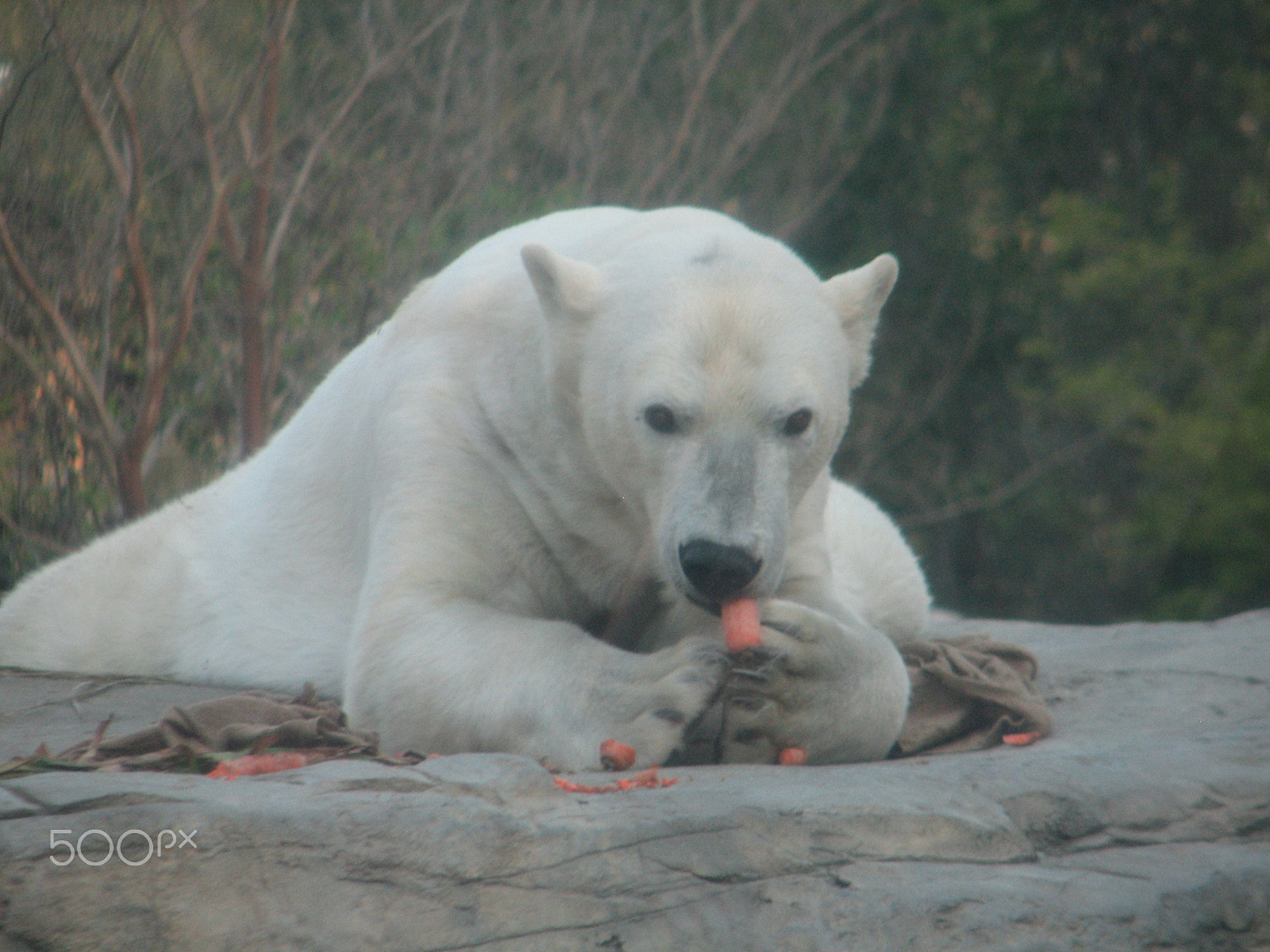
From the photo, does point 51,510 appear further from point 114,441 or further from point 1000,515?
point 1000,515

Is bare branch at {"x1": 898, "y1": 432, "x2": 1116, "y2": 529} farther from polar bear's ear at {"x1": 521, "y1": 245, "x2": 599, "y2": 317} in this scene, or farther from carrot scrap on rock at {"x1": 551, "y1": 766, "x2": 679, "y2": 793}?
carrot scrap on rock at {"x1": 551, "y1": 766, "x2": 679, "y2": 793}

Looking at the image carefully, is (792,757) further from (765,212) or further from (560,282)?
(765,212)

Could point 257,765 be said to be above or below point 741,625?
below

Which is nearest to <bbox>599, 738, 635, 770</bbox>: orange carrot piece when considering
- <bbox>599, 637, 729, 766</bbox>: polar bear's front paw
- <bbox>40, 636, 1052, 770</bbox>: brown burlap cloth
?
<bbox>599, 637, 729, 766</bbox>: polar bear's front paw

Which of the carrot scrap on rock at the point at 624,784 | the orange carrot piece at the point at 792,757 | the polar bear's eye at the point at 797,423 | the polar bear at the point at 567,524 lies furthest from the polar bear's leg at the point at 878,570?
the carrot scrap on rock at the point at 624,784

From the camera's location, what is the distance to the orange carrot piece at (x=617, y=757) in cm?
229

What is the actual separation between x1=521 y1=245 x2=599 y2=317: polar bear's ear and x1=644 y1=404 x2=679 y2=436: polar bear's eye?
0.35 metres

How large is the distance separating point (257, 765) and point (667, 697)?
68 centimetres

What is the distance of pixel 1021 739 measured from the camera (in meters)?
2.75

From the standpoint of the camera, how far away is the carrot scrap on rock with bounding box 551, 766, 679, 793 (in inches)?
81.1

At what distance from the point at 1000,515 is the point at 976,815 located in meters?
8.01

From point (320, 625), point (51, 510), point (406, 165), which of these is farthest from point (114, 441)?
point (406, 165)

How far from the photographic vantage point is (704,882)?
1792 millimetres

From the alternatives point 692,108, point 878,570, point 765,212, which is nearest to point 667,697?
point 878,570
